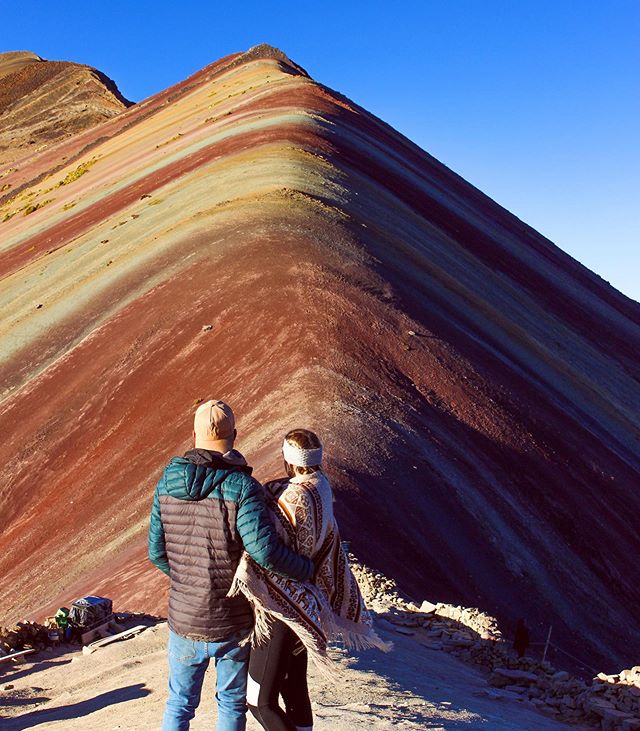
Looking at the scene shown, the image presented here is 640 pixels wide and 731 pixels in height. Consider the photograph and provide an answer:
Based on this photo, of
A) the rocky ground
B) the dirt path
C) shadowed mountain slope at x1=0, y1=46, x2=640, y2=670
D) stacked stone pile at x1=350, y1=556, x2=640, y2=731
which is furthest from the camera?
shadowed mountain slope at x1=0, y1=46, x2=640, y2=670

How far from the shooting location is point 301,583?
5.03m

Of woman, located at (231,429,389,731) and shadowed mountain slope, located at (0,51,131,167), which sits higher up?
shadowed mountain slope, located at (0,51,131,167)

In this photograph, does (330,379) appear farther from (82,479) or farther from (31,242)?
(31,242)

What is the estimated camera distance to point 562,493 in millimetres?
16906

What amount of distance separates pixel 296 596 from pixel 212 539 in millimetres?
540

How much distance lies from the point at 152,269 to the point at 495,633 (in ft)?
48.5

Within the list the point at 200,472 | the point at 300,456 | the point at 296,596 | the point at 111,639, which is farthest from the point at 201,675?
the point at 111,639

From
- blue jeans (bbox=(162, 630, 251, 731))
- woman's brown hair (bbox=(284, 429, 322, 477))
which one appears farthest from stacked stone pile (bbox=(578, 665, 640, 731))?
woman's brown hair (bbox=(284, 429, 322, 477))

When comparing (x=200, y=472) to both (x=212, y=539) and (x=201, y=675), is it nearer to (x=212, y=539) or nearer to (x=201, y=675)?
(x=212, y=539)

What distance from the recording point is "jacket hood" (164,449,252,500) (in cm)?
476

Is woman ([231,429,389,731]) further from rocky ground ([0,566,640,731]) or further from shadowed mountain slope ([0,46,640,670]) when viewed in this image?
shadowed mountain slope ([0,46,640,670])

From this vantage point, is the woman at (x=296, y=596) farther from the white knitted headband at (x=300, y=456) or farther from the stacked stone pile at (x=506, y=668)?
the stacked stone pile at (x=506, y=668)

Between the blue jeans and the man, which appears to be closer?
the man

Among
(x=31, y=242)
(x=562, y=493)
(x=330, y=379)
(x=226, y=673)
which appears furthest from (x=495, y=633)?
(x=31, y=242)
